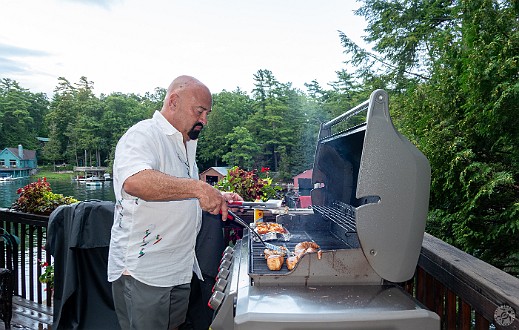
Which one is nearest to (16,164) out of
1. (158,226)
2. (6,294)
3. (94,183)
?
(94,183)

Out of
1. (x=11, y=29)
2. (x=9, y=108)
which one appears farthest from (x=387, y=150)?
(x=9, y=108)

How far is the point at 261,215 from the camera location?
2168 millimetres

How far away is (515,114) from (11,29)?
28.9 ft

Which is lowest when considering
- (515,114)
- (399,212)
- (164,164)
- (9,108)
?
(399,212)

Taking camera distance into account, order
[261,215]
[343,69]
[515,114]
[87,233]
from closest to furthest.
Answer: [261,215]
[87,233]
[515,114]
[343,69]

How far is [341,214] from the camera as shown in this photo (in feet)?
5.38

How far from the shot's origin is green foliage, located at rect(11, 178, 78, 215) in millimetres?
3059

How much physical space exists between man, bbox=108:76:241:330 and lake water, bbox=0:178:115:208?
190 cm

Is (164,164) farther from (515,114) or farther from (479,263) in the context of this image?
(515,114)

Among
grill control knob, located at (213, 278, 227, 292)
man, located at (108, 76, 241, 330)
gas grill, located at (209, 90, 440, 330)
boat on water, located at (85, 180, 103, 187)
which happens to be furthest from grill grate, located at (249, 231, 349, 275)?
boat on water, located at (85, 180, 103, 187)

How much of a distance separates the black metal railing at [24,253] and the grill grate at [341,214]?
240cm

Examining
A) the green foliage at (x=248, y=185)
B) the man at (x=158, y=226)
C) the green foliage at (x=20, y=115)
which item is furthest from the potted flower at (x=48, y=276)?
the green foliage at (x=20, y=115)

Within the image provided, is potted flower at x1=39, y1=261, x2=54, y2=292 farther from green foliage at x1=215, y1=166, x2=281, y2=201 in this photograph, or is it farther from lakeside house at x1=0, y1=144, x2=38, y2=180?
lakeside house at x1=0, y1=144, x2=38, y2=180

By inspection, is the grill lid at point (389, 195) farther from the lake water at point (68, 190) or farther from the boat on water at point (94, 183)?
the boat on water at point (94, 183)
